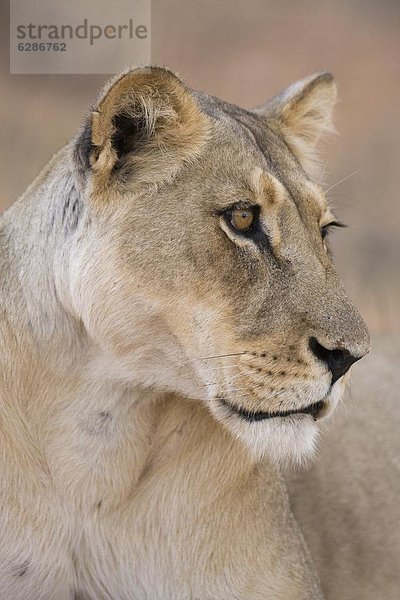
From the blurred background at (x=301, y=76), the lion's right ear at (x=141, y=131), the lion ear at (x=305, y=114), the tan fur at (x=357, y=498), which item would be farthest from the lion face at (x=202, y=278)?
the blurred background at (x=301, y=76)

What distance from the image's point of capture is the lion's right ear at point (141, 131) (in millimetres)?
2754

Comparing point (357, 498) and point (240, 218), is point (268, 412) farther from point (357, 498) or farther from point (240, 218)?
point (357, 498)

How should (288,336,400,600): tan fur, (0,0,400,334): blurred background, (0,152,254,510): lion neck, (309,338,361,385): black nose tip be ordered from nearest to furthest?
(309,338,361,385): black nose tip < (0,152,254,510): lion neck < (288,336,400,600): tan fur < (0,0,400,334): blurred background

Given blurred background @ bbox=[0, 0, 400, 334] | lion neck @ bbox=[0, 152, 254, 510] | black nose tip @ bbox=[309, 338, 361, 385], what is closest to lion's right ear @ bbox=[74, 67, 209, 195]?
lion neck @ bbox=[0, 152, 254, 510]

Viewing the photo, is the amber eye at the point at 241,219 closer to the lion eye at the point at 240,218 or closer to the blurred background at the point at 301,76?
the lion eye at the point at 240,218

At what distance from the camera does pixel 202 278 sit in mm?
2758

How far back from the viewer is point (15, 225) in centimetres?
314

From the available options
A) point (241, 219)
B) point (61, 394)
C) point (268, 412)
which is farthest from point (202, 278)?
point (61, 394)

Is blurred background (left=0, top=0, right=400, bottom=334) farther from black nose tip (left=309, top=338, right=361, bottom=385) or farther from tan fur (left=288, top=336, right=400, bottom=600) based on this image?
black nose tip (left=309, top=338, right=361, bottom=385)

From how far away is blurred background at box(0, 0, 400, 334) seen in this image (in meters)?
6.66

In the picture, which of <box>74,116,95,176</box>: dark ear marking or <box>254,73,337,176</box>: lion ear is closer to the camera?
<box>74,116,95,176</box>: dark ear marking

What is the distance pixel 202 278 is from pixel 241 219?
0.57 ft

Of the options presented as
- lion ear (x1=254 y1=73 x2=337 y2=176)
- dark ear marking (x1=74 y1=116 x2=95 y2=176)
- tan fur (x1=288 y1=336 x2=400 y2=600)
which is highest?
lion ear (x1=254 y1=73 x2=337 y2=176)

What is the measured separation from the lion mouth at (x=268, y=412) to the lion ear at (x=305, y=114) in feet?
3.15
